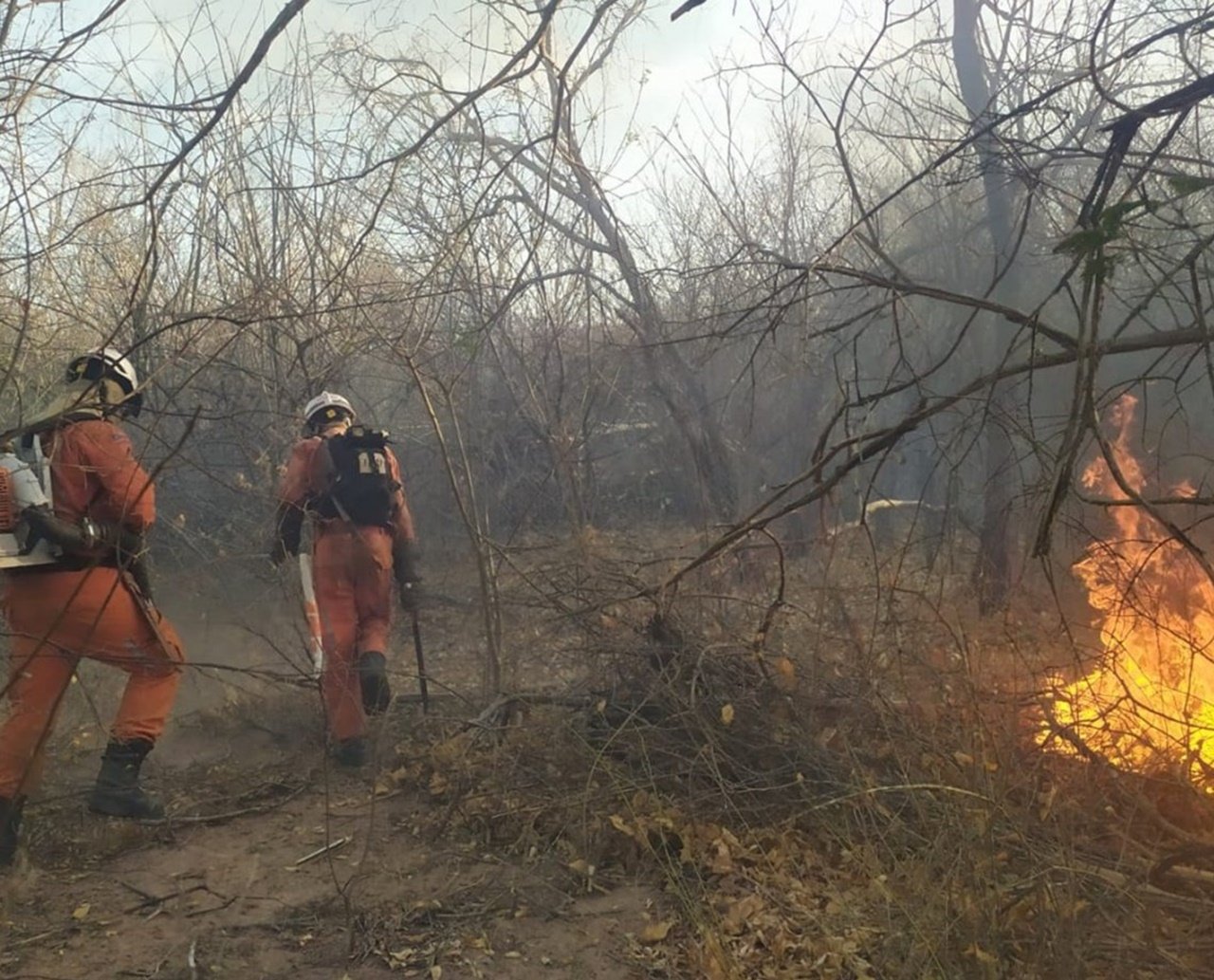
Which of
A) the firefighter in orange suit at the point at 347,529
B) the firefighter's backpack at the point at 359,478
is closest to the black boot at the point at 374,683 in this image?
the firefighter in orange suit at the point at 347,529

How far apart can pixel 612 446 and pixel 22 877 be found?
10647 millimetres

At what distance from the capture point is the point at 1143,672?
507cm

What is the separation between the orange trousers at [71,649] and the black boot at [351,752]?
3.65 ft

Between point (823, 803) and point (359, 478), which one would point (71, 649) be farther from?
point (823, 803)

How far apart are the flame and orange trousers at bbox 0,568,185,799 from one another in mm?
3591

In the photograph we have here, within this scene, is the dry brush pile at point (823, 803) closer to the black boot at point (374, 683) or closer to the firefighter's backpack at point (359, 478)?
the black boot at point (374, 683)

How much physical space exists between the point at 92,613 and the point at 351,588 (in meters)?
1.64

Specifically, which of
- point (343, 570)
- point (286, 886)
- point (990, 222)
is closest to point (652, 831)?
point (286, 886)

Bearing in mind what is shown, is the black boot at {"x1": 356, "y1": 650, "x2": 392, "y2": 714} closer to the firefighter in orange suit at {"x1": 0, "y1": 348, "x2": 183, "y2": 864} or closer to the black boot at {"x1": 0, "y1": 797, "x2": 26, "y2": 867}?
the firefighter in orange suit at {"x1": 0, "y1": 348, "x2": 183, "y2": 864}

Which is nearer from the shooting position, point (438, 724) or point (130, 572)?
point (130, 572)

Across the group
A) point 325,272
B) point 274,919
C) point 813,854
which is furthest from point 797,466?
point 274,919

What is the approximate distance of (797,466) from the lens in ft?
45.8

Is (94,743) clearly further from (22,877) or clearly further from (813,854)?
(813,854)

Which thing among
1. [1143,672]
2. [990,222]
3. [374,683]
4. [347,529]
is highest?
[990,222]
